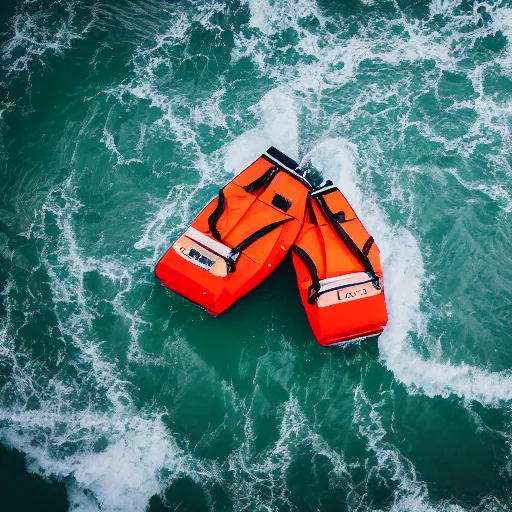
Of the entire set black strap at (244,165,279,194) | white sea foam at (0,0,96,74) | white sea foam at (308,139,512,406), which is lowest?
white sea foam at (308,139,512,406)

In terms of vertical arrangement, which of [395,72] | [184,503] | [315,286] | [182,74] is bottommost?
[184,503]

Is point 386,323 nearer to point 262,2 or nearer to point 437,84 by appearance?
point 437,84

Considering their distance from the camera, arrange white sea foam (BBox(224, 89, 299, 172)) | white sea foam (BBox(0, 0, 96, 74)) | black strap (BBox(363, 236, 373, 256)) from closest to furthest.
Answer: black strap (BBox(363, 236, 373, 256))
white sea foam (BBox(224, 89, 299, 172))
white sea foam (BBox(0, 0, 96, 74))

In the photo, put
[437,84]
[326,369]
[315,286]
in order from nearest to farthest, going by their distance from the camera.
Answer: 1. [315,286]
2. [326,369]
3. [437,84]

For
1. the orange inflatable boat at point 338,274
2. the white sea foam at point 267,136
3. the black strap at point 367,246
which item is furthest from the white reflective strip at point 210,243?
the black strap at point 367,246

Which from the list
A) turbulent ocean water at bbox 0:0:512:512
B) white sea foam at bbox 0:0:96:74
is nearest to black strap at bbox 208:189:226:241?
turbulent ocean water at bbox 0:0:512:512

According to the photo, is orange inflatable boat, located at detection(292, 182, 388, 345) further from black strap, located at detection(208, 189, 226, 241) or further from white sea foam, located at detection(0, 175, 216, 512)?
white sea foam, located at detection(0, 175, 216, 512)

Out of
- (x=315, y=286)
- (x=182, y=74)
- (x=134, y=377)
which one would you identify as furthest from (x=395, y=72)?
(x=134, y=377)

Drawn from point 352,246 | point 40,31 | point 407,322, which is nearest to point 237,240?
point 352,246
